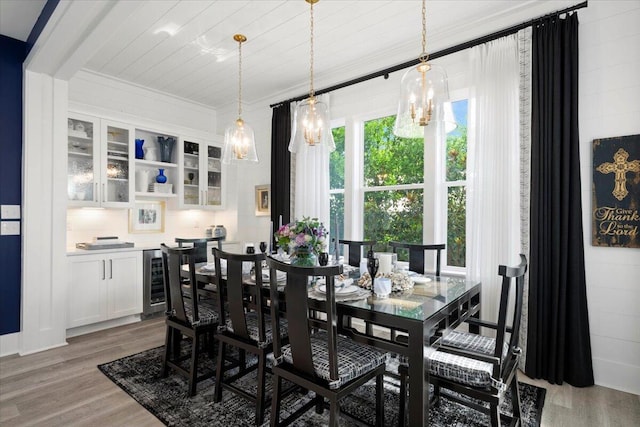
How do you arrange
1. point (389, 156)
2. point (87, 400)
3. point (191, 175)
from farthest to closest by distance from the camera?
point (191, 175) < point (389, 156) < point (87, 400)

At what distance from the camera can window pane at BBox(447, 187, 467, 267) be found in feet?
11.1

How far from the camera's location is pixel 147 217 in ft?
15.5

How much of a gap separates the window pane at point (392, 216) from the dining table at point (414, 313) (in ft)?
4.04

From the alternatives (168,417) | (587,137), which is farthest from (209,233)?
(587,137)

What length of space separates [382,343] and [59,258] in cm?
335

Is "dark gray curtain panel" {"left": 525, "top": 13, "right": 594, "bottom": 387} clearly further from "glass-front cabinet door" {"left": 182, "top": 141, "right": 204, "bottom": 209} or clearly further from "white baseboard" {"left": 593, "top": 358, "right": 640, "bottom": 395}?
"glass-front cabinet door" {"left": 182, "top": 141, "right": 204, "bottom": 209}

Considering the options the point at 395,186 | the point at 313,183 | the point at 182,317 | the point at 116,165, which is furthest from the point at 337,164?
the point at 116,165

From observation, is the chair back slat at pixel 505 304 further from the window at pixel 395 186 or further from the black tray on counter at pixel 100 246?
the black tray on counter at pixel 100 246

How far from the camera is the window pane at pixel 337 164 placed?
14.4ft

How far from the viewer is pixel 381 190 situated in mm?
3994

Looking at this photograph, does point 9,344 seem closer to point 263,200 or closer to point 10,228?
point 10,228

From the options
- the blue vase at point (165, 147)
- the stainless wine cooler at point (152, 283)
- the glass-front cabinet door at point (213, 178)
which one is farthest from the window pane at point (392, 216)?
the blue vase at point (165, 147)

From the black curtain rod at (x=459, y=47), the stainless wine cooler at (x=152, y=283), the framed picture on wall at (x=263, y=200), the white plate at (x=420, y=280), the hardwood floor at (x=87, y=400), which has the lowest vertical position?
the hardwood floor at (x=87, y=400)

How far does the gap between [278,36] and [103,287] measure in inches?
129
